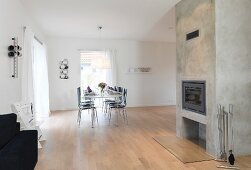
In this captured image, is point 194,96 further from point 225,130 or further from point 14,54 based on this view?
Result: point 14,54

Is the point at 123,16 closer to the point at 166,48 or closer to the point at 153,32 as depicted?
the point at 153,32

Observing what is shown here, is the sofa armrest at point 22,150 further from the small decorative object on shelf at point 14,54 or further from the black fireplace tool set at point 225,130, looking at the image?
the black fireplace tool set at point 225,130

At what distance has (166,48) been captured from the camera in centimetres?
924

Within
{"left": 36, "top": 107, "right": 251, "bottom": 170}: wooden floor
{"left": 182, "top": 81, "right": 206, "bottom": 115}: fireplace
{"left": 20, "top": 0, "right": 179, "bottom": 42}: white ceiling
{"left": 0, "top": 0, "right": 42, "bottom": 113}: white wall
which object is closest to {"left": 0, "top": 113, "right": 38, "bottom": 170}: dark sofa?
{"left": 36, "top": 107, "right": 251, "bottom": 170}: wooden floor

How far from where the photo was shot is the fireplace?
3.57 m

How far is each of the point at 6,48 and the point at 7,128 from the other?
1625mm

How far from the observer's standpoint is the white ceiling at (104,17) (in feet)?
14.7

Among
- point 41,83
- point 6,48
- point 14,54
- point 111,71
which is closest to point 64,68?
point 41,83

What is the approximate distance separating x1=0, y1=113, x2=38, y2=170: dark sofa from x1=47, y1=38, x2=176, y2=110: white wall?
18.4 feet

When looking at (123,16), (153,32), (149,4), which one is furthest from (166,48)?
(149,4)

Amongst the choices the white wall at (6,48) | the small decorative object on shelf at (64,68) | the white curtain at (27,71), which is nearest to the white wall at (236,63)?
the white wall at (6,48)

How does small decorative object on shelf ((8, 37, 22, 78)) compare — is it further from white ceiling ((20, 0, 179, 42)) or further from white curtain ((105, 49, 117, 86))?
white curtain ((105, 49, 117, 86))

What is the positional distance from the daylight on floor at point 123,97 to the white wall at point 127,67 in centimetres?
132

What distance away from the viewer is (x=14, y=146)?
7.02ft
